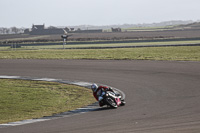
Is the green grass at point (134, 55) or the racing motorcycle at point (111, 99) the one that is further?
the green grass at point (134, 55)

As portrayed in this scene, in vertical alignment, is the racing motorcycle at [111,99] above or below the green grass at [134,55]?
above

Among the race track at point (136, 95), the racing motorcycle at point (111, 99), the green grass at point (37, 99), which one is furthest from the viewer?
the green grass at point (37, 99)

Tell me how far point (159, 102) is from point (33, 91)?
933cm

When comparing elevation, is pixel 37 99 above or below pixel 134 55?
below

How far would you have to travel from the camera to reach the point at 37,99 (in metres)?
22.8

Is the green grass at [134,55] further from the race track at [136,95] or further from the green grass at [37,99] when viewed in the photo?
the green grass at [37,99]

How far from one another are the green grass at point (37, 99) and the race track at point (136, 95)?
231 cm

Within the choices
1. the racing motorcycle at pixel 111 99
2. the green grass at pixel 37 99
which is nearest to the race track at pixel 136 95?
the racing motorcycle at pixel 111 99

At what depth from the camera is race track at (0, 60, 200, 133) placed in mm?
13712

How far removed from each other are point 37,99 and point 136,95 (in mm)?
5475

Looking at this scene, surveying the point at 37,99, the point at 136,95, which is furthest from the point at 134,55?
the point at 136,95

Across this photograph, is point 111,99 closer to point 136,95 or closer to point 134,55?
point 136,95

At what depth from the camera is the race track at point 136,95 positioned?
45.0ft

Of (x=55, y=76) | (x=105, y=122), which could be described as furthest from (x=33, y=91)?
(x=105, y=122)
